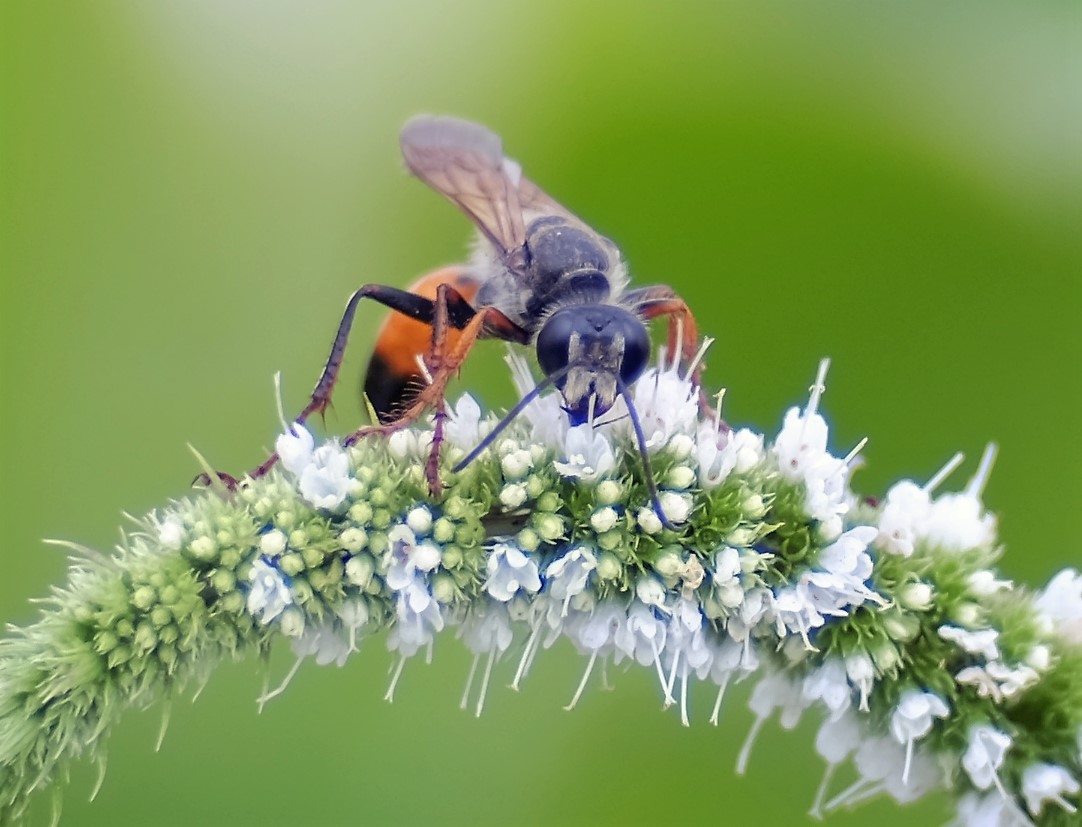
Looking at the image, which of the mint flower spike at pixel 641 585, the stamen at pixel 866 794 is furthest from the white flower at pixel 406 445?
the stamen at pixel 866 794

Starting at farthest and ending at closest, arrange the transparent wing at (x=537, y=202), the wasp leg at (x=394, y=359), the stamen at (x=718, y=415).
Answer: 1. the transparent wing at (x=537, y=202)
2. the wasp leg at (x=394, y=359)
3. the stamen at (x=718, y=415)

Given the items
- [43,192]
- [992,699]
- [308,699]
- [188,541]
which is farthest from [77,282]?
[992,699]

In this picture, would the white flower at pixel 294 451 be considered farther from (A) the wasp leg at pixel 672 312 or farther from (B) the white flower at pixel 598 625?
(A) the wasp leg at pixel 672 312

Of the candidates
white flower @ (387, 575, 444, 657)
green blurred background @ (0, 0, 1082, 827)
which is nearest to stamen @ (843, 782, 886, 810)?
white flower @ (387, 575, 444, 657)

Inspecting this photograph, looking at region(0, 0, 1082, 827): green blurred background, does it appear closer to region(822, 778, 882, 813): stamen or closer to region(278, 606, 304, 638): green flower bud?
region(822, 778, 882, 813): stamen

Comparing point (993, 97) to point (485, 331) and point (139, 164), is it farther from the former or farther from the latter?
point (139, 164)
